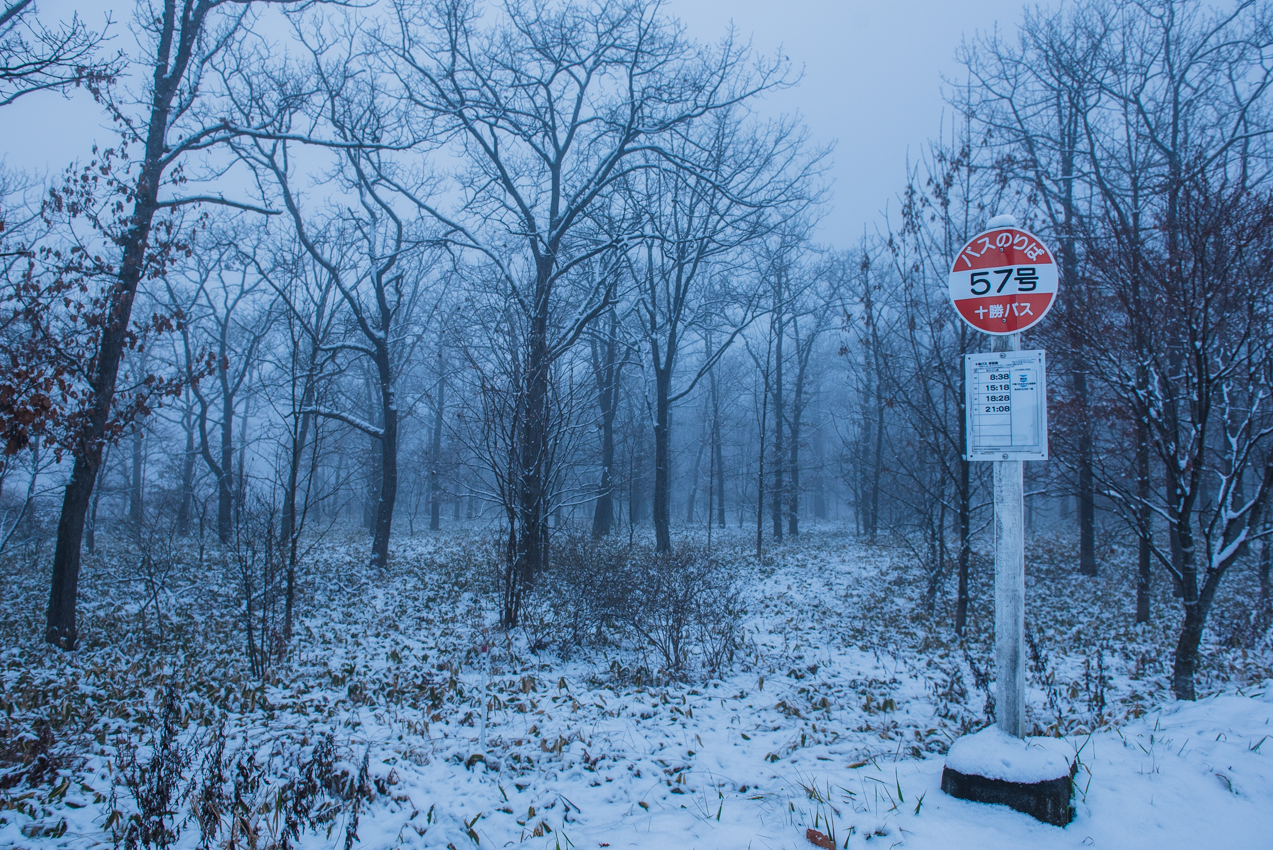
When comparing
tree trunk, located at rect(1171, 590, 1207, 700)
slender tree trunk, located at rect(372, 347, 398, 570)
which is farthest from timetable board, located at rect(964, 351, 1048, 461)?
slender tree trunk, located at rect(372, 347, 398, 570)

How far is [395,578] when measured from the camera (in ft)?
40.7

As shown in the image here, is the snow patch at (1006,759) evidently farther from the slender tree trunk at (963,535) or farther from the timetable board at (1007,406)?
the slender tree trunk at (963,535)

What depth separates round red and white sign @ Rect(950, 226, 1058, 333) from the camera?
3121 millimetres

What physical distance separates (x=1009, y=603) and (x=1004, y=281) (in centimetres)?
172

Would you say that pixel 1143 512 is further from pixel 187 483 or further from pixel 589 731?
pixel 187 483

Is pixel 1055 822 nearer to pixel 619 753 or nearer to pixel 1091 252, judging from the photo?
pixel 619 753

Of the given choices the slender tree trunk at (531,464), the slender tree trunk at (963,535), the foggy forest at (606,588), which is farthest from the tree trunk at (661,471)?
the slender tree trunk at (963,535)

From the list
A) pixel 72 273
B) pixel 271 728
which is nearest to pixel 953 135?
pixel 271 728

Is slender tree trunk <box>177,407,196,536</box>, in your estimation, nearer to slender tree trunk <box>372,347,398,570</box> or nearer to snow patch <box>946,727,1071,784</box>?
slender tree trunk <box>372,347,398,570</box>

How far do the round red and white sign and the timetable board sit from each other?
21 centimetres

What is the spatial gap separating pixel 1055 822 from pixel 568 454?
730cm

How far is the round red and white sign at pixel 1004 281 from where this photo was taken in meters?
3.12

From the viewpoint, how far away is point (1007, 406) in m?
3.06

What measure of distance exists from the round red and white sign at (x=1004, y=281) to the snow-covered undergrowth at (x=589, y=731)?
7.99 ft
